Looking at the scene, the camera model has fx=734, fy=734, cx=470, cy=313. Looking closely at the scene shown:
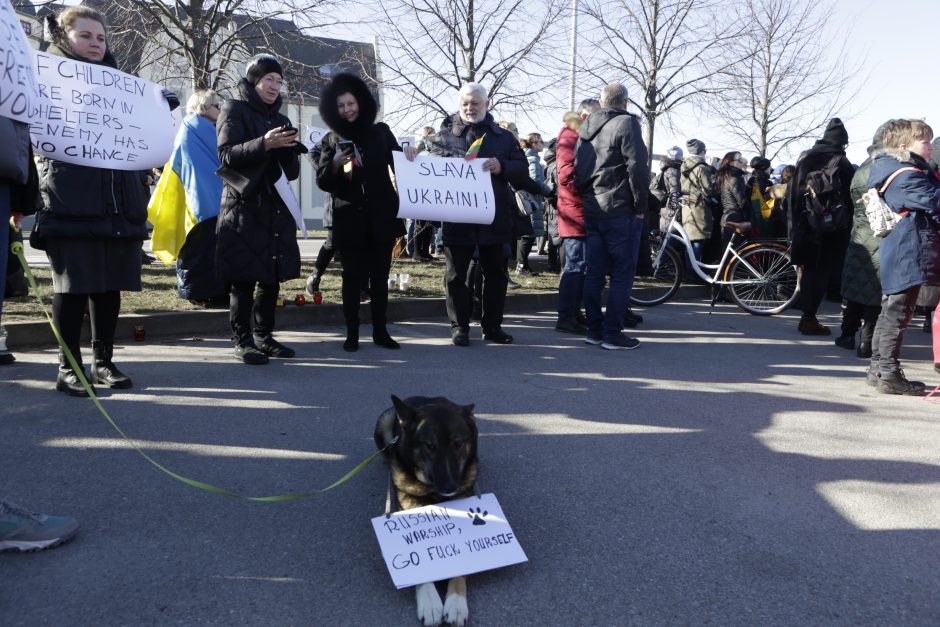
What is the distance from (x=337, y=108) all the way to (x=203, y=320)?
94.8 inches

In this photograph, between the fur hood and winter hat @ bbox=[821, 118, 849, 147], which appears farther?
winter hat @ bbox=[821, 118, 849, 147]

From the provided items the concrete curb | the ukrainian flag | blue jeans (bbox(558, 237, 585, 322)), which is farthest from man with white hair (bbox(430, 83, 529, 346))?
the ukrainian flag

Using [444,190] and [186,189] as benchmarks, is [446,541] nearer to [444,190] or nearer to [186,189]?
[444,190]

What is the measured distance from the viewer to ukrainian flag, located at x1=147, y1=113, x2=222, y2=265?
6824 mm

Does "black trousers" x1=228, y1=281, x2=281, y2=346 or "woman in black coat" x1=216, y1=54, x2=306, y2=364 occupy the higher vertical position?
"woman in black coat" x1=216, y1=54, x2=306, y2=364

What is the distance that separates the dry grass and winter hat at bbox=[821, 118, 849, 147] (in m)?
3.71

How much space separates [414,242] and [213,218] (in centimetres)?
560

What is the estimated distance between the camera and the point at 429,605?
242 centimetres

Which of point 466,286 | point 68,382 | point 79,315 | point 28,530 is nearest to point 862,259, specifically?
point 466,286

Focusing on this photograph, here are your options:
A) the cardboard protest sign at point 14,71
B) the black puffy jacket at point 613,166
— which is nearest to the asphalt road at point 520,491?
the black puffy jacket at point 613,166

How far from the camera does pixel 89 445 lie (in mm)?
3854

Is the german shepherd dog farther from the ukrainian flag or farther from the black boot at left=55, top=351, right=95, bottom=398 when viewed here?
the ukrainian flag

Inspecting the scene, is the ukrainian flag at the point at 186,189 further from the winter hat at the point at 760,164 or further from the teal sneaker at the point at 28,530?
the winter hat at the point at 760,164

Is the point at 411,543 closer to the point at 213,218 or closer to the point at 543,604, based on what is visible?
the point at 543,604
